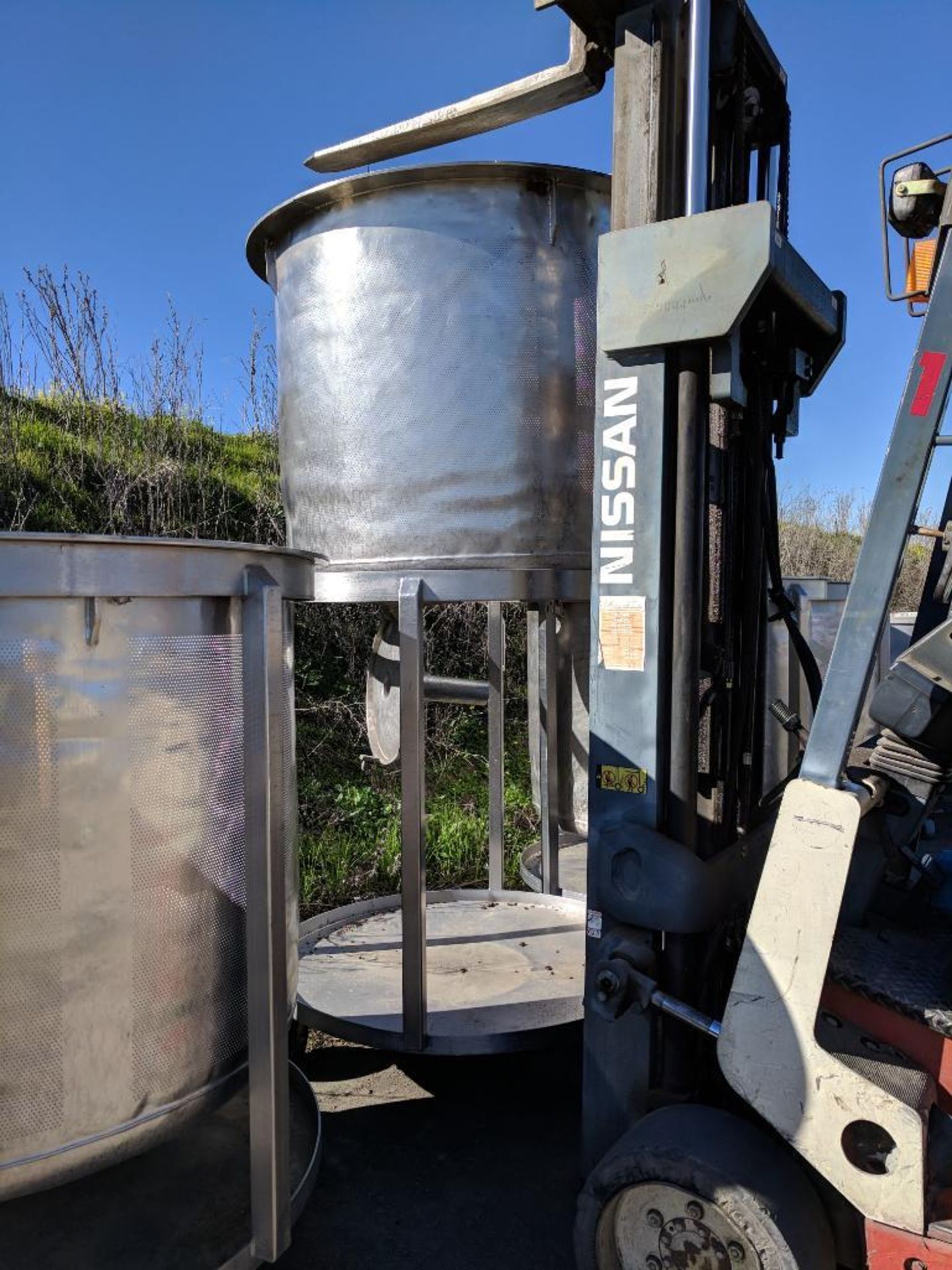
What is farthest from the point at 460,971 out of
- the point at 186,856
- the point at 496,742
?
the point at 186,856

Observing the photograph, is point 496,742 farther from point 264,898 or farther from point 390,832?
point 264,898

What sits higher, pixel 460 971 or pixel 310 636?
pixel 310 636

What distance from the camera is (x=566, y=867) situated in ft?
22.3

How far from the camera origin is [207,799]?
95.2 inches

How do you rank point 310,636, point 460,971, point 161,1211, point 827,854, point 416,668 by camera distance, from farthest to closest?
point 310,636
point 460,971
point 416,668
point 161,1211
point 827,854

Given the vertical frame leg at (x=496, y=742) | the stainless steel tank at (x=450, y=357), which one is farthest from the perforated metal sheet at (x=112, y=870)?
the vertical frame leg at (x=496, y=742)

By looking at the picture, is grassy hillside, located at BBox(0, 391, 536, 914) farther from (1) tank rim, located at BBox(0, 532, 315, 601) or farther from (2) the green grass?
(1) tank rim, located at BBox(0, 532, 315, 601)

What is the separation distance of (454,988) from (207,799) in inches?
92.9

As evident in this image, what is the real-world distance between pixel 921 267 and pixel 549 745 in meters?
3.30

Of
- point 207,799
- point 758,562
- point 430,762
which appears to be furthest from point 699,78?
point 430,762

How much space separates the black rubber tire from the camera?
7.52ft

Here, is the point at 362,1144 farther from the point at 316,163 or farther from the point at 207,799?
the point at 316,163

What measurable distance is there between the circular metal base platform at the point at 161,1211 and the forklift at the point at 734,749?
38.8 inches

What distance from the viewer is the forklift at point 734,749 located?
2.35 m
